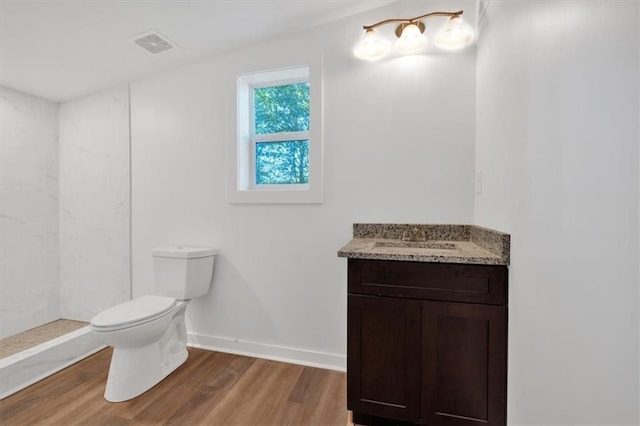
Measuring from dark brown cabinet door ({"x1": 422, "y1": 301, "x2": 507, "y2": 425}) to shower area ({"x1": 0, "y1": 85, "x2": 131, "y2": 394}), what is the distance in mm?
2316

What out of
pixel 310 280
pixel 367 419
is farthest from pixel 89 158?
pixel 367 419

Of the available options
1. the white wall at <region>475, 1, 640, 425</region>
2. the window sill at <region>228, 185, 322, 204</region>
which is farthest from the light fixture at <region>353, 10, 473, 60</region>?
the window sill at <region>228, 185, 322, 204</region>

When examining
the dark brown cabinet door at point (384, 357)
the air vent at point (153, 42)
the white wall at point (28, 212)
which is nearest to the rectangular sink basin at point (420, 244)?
the dark brown cabinet door at point (384, 357)

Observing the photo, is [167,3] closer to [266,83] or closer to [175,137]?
[266,83]

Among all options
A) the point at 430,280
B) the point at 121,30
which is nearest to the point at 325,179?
the point at 430,280

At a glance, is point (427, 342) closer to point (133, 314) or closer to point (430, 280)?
point (430, 280)

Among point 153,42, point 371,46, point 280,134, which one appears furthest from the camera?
point 280,134

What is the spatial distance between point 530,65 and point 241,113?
68.2 inches

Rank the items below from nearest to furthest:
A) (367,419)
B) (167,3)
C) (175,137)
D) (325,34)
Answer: (367,419)
(167,3)
(325,34)
(175,137)

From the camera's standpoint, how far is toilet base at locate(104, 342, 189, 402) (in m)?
1.58

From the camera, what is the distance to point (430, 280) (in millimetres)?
1269

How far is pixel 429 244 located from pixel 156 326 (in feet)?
5.45

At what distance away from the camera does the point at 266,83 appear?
84.7 inches

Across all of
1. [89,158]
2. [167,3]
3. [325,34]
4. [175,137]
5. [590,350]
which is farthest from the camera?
[89,158]
